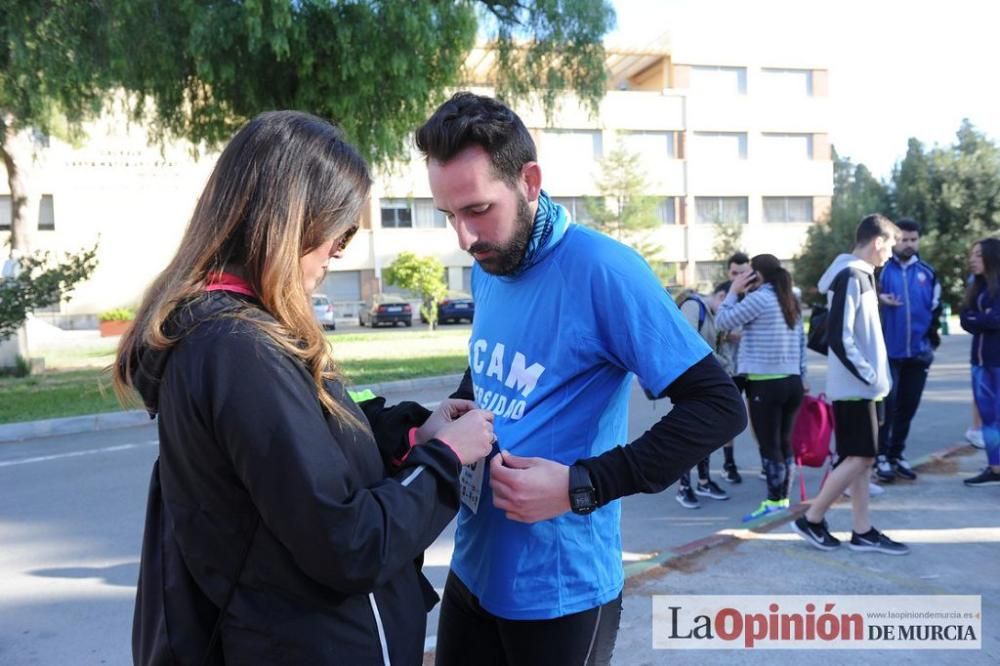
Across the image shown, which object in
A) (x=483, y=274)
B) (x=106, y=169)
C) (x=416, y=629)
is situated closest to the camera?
(x=416, y=629)

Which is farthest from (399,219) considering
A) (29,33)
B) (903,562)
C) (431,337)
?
(903,562)

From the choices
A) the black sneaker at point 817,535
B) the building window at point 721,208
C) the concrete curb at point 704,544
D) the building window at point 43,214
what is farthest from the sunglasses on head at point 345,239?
the building window at point 721,208

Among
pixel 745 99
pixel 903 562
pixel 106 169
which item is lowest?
pixel 903 562

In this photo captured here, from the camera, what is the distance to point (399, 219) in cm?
4044

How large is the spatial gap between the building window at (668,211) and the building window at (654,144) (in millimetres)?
2353

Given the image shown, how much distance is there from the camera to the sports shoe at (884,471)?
6139mm

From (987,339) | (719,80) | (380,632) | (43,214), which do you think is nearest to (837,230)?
(719,80)

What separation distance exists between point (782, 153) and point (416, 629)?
1796 inches

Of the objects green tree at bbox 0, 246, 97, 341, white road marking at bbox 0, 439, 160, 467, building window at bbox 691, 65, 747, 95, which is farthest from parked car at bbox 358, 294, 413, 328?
white road marking at bbox 0, 439, 160, 467

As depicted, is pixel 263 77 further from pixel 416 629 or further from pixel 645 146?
pixel 645 146

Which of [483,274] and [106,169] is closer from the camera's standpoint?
[483,274]

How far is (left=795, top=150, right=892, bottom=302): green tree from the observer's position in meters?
28.5

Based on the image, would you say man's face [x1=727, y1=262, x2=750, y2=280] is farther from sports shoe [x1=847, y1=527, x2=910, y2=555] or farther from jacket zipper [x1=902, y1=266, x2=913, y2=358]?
sports shoe [x1=847, y1=527, x2=910, y2=555]

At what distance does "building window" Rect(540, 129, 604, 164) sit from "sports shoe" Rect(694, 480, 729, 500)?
115 ft
